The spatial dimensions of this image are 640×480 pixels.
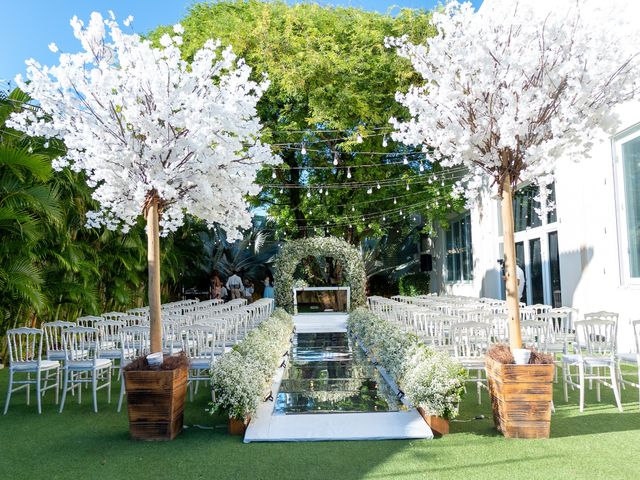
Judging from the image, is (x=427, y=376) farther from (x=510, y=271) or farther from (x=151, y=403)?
(x=151, y=403)

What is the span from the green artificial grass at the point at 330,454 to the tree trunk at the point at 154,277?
2.93 feet

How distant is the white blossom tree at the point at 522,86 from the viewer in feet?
15.8

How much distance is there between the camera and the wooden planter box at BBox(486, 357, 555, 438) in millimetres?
4691

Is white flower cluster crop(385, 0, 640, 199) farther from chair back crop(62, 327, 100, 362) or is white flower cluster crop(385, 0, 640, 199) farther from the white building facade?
chair back crop(62, 327, 100, 362)

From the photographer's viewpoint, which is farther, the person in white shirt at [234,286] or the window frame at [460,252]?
the person in white shirt at [234,286]

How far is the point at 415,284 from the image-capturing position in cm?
2336

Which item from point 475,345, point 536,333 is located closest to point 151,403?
point 475,345

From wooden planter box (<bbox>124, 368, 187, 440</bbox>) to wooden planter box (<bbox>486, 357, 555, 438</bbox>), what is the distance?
111 inches

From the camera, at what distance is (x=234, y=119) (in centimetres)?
542

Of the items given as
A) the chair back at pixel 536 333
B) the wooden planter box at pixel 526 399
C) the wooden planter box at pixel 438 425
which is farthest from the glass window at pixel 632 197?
the wooden planter box at pixel 438 425

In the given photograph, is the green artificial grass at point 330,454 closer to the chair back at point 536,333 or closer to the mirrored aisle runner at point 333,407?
the mirrored aisle runner at point 333,407

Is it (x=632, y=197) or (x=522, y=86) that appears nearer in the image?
(x=522, y=86)

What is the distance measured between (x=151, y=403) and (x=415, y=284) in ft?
63.0

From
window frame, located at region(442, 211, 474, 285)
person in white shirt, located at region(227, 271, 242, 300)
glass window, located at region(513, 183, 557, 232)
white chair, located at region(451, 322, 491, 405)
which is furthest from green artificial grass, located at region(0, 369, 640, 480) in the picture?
person in white shirt, located at region(227, 271, 242, 300)
